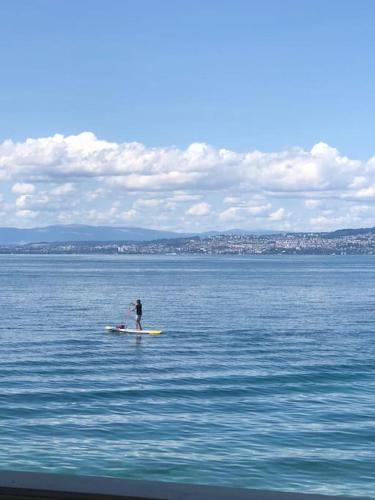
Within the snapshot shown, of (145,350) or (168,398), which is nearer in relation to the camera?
(168,398)

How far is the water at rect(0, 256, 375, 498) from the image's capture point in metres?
17.4

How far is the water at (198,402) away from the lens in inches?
683

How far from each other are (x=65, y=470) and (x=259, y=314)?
52.3 m

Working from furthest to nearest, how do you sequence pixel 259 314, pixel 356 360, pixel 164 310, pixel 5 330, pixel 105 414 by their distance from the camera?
1. pixel 164 310
2. pixel 259 314
3. pixel 5 330
4. pixel 356 360
5. pixel 105 414

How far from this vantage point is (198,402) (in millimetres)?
25969

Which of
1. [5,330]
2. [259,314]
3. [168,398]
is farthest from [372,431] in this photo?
[259,314]

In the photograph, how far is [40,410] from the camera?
24062 mm

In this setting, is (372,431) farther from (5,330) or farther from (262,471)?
(5,330)

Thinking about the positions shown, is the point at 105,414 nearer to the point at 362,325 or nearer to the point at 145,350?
the point at 145,350

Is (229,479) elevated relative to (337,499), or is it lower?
lower

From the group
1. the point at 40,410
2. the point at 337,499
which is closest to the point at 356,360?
the point at 40,410

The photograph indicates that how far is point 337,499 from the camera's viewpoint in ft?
12.9

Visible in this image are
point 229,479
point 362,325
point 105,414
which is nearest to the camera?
point 229,479

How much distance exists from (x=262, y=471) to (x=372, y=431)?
5.75 metres
